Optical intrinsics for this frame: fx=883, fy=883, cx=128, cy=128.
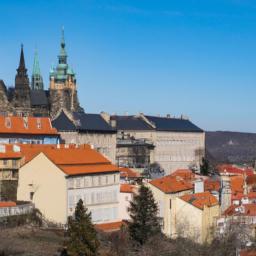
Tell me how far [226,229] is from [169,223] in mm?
5527

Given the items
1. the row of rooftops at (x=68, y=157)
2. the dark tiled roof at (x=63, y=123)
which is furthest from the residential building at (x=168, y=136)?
the row of rooftops at (x=68, y=157)

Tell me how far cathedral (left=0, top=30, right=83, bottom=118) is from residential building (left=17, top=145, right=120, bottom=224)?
134 feet

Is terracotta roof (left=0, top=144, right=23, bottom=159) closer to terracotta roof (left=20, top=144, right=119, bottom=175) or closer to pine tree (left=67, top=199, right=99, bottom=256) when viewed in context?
terracotta roof (left=20, top=144, right=119, bottom=175)

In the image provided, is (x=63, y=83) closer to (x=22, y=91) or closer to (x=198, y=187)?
(x=22, y=91)

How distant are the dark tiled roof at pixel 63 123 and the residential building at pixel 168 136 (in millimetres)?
20575

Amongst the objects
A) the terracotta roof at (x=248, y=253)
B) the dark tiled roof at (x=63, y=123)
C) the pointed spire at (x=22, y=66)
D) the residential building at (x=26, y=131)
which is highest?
the pointed spire at (x=22, y=66)

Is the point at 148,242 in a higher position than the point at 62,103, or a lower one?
lower

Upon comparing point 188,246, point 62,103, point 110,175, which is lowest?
point 188,246

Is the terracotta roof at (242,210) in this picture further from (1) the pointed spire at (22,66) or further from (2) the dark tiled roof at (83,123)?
(1) the pointed spire at (22,66)

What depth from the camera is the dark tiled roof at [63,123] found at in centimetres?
10100

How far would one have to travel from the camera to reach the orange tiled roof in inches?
3329

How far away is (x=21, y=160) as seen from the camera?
232ft

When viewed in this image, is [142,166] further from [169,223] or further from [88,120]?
[169,223]

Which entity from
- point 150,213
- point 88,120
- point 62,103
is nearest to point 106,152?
point 88,120
